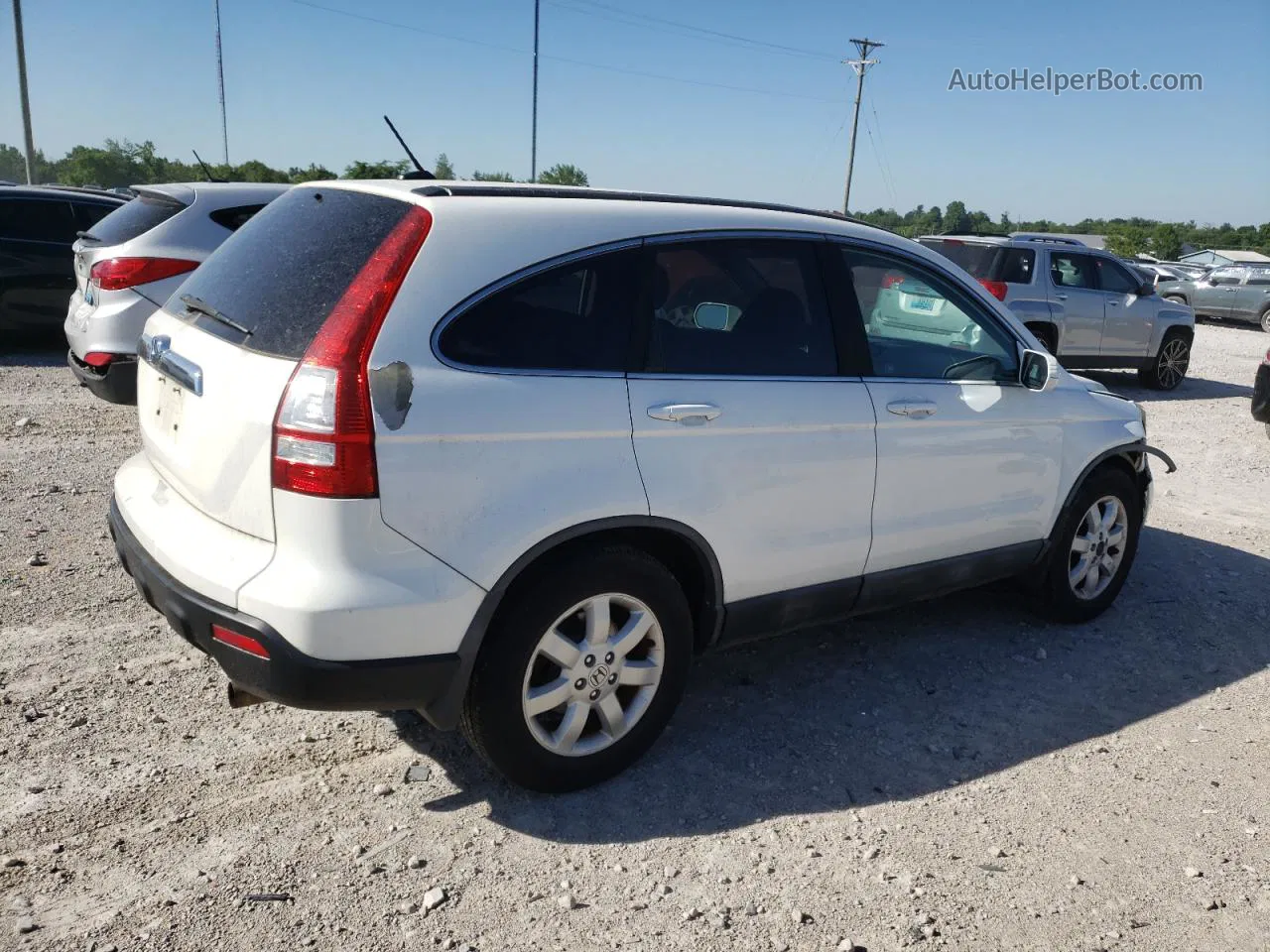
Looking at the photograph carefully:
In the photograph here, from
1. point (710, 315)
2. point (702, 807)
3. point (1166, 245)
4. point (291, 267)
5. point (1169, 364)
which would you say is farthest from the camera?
point (1166, 245)

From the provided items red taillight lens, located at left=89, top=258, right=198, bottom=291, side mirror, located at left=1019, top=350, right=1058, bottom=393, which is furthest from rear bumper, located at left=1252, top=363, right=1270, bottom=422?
red taillight lens, located at left=89, top=258, right=198, bottom=291

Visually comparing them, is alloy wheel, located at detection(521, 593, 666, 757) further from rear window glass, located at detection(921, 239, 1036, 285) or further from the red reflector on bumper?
rear window glass, located at detection(921, 239, 1036, 285)

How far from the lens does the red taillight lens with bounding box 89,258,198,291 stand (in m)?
7.43

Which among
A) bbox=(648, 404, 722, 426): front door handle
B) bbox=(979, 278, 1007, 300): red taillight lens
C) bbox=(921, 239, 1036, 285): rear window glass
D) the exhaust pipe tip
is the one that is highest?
bbox=(921, 239, 1036, 285): rear window glass

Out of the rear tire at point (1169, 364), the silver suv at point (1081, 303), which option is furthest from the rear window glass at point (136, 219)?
the rear tire at point (1169, 364)

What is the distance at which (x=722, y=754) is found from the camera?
3.66 meters

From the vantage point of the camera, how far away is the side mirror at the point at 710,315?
3467mm

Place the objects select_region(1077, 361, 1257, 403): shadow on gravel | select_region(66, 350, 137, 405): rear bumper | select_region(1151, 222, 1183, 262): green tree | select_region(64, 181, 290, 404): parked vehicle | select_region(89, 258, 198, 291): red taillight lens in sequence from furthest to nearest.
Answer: select_region(1151, 222, 1183, 262): green tree < select_region(1077, 361, 1257, 403): shadow on gravel < select_region(89, 258, 198, 291): red taillight lens < select_region(64, 181, 290, 404): parked vehicle < select_region(66, 350, 137, 405): rear bumper

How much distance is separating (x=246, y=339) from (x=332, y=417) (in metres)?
0.51

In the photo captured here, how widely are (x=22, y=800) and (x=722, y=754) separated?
87.2 inches

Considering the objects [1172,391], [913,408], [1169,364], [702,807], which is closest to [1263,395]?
[1169,364]

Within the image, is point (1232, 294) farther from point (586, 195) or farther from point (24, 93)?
point (24, 93)

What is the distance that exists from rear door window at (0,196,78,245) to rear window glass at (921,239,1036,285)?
9.37 meters

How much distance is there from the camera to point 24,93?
2947 cm
